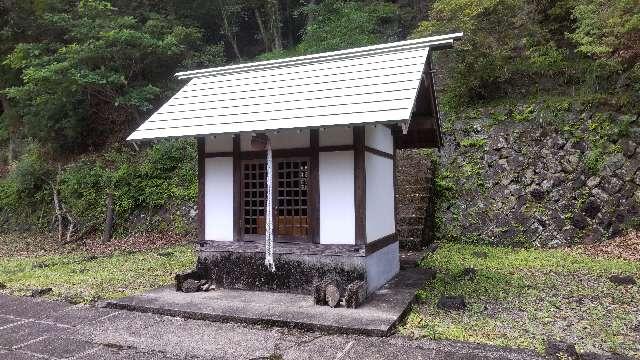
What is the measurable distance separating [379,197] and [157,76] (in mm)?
12801

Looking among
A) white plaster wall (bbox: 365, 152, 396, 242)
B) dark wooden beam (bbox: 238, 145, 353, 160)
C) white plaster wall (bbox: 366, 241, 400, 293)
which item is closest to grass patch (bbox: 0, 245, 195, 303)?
dark wooden beam (bbox: 238, 145, 353, 160)

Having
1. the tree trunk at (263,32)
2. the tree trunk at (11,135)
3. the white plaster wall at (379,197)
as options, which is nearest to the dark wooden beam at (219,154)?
the white plaster wall at (379,197)

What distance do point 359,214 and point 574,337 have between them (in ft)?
10.1

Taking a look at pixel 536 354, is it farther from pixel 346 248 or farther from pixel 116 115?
pixel 116 115

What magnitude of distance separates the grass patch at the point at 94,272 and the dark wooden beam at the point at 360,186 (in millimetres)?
4029

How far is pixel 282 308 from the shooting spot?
6098mm

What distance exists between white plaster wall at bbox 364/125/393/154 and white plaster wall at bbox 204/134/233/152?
239cm

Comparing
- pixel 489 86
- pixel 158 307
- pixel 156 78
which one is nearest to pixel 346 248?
pixel 158 307

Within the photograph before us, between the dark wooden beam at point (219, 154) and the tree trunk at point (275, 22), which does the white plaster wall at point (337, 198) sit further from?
the tree trunk at point (275, 22)

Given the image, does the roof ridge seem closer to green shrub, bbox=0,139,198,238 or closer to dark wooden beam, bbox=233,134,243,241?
dark wooden beam, bbox=233,134,243,241

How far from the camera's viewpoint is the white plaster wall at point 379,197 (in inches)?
275

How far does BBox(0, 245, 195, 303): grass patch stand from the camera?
775 centimetres

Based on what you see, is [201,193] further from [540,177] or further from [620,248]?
[620,248]

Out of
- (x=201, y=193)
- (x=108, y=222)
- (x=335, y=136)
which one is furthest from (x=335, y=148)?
(x=108, y=222)
